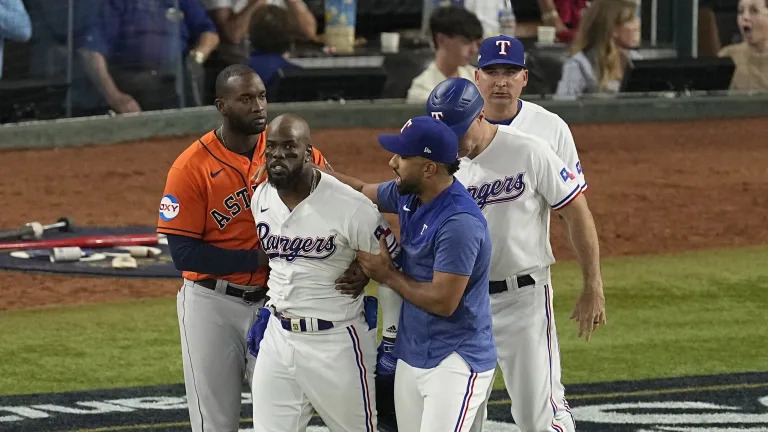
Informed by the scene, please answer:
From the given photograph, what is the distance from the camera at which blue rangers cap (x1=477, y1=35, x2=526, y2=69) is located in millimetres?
5406

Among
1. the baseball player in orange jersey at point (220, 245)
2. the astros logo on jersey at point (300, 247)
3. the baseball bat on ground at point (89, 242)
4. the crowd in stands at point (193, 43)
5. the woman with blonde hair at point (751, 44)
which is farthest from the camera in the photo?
the woman with blonde hair at point (751, 44)

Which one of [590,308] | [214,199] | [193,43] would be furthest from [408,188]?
[193,43]

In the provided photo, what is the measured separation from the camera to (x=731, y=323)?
8.47 metres

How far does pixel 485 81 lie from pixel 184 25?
7835 millimetres

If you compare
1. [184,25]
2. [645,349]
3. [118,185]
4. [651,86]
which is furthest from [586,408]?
[651,86]

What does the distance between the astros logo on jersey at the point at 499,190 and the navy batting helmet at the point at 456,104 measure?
46cm

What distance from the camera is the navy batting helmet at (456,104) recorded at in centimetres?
470

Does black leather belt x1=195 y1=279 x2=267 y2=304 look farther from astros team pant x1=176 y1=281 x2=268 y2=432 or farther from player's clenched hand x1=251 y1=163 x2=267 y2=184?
player's clenched hand x1=251 y1=163 x2=267 y2=184

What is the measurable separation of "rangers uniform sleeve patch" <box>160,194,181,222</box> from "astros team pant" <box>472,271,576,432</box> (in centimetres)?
118

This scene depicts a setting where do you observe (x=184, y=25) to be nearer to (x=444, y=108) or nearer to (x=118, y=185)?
(x=118, y=185)

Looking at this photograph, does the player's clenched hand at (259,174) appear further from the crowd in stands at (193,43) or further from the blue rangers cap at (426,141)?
the crowd in stands at (193,43)

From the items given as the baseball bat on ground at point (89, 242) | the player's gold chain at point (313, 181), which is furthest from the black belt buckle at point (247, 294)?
the baseball bat on ground at point (89, 242)

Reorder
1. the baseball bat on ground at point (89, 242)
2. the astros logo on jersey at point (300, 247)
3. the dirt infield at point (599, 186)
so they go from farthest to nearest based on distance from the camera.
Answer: the dirt infield at point (599, 186)
the baseball bat on ground at point (89, 242)
the astros logo on jersey at point (300, 247)

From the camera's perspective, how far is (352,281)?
15.3 feet
